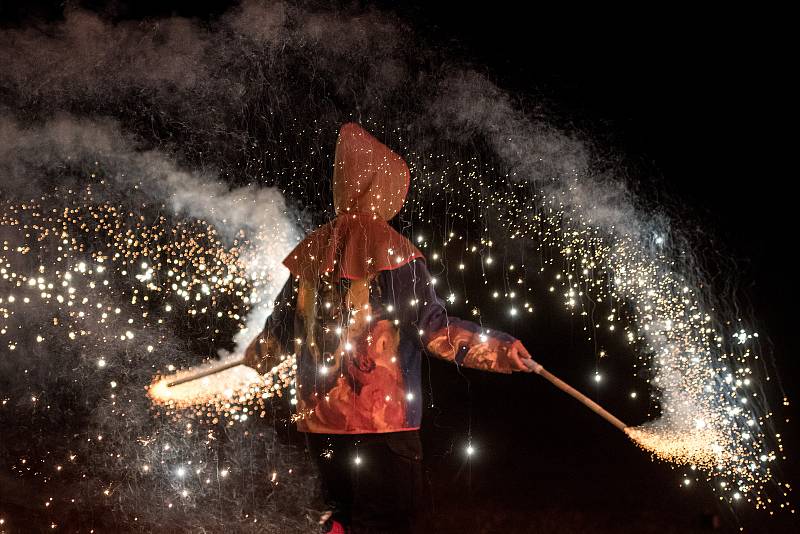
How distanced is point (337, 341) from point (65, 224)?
2.06 metres

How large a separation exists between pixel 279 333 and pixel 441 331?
0.79 m

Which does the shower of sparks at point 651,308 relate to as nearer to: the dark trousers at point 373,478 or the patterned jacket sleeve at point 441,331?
the patterned jacket sleeve at point 441,331

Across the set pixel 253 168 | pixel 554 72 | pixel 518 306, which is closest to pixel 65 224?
pixel 253 168

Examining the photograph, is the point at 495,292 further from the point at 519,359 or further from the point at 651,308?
the point at 519,359

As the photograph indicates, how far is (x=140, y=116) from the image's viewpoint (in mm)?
3520

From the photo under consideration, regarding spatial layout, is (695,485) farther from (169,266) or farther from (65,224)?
(65,224)

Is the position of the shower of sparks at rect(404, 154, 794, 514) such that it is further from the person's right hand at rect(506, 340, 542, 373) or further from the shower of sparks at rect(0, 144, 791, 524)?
the person's right hand at rect(506, 340, 542, 373)

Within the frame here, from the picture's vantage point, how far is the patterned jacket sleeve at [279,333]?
2.71 meters

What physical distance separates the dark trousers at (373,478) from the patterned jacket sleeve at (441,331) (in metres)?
0.37

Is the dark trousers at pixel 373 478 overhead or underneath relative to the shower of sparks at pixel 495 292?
underneath

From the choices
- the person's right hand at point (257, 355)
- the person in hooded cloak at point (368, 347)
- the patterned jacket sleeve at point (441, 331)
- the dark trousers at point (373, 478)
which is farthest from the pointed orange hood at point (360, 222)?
the dark trousers at point (373, 478)

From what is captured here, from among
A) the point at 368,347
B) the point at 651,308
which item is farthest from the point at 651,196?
the point at 368,347

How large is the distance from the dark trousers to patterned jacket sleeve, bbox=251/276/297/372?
0.48 m

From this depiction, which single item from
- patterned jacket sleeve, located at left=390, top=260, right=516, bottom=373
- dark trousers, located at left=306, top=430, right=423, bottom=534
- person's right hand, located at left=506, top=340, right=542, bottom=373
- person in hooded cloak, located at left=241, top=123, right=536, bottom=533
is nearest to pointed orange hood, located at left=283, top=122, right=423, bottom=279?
person in hooded cloak, located at left=241, top=123, right=536, bottom=533
